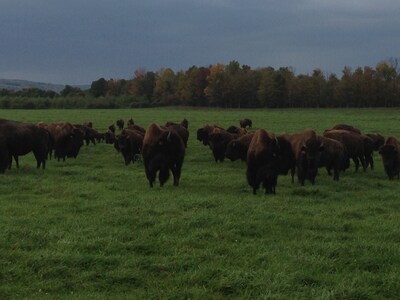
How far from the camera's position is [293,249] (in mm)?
7867

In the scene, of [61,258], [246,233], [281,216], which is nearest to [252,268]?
[246,233]

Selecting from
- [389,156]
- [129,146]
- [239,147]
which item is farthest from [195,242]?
[129,146]

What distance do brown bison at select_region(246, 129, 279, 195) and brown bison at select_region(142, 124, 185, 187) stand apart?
214 cm

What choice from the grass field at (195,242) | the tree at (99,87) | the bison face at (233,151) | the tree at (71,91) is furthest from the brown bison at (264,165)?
the tree at (99,87)

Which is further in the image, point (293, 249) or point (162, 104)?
point (162, 104)

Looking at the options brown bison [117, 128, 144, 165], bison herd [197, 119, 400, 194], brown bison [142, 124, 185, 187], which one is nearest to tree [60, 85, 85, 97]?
bison herd [197, 119, 400, 194]

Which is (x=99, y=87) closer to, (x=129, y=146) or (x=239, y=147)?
(x=129, y=146)

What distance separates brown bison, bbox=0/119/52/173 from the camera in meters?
16.2

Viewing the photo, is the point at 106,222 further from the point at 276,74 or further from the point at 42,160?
the point at 276,74

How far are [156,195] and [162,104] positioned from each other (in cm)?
9627

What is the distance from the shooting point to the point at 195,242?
814 centimetres

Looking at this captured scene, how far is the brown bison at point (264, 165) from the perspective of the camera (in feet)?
42.3

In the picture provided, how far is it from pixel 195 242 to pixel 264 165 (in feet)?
17.2

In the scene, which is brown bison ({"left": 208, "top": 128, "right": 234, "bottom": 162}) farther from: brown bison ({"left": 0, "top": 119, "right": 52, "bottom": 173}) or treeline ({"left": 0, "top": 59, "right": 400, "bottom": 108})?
treeline ({"left": 0, "top": 59, "right": 400, "bottom": 108})
